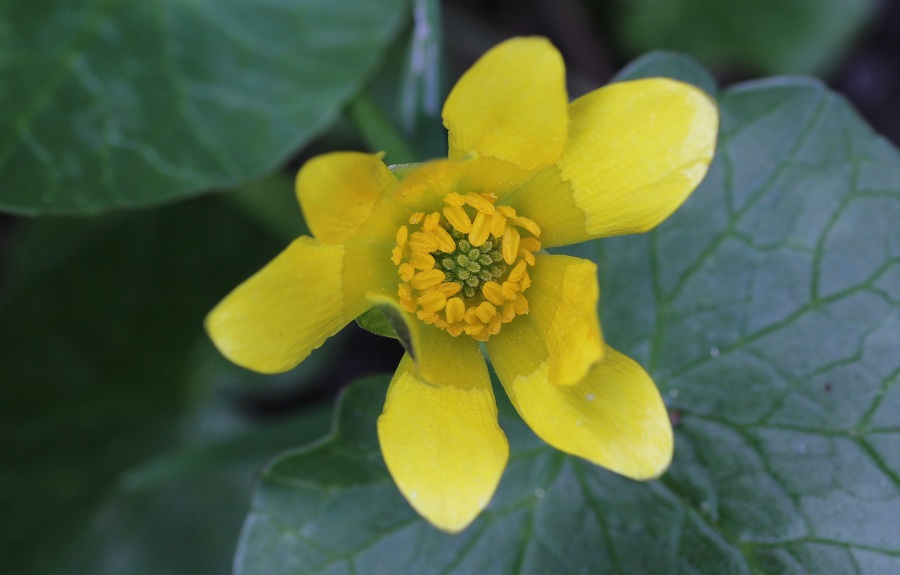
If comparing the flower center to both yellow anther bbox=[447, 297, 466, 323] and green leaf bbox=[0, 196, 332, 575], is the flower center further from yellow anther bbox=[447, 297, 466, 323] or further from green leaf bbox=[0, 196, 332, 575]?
green leaf bbox=[0, 196, 332, 575]

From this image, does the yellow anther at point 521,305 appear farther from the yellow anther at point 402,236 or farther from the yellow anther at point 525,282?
the yellow anther at point 402,236

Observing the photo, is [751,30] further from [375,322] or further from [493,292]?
[375,322]

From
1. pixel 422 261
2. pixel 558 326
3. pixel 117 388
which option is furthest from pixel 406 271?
pixel 117 388

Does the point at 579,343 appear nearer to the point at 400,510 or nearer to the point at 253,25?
the point at 400,510

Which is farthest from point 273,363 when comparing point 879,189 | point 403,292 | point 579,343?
point 879,189

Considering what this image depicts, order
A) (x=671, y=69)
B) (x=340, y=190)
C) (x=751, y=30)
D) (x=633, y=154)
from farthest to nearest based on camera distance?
(x=751, y=30)
(x=671, y=69)
(x=633, y=154)
(x=340, y=190)

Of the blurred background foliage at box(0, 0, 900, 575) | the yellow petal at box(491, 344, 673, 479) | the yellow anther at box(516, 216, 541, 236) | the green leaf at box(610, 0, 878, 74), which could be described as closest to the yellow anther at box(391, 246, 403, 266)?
the yellow anther at box(516, 216, 541, 236)
